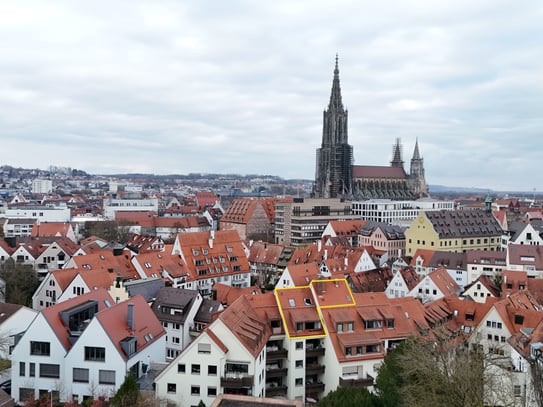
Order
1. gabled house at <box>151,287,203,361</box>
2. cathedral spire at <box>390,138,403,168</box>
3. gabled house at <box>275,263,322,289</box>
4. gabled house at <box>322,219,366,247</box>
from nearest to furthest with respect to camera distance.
→ gabled house at <box>151,287,203,361</box>
gabled house at <box>275,263,322,289</box>
gabled house at <box>322,219,366,247</box>
cathedral spire at <box>390,138,403,168</box>

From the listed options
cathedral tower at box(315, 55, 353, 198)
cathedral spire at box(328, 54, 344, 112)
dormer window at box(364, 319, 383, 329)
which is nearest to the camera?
dormer window at box(364, 319, 383, 329)

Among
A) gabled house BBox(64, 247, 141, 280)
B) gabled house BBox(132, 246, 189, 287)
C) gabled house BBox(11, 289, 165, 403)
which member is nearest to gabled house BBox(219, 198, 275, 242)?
gabled house BBox(132, 246, 189, 287)

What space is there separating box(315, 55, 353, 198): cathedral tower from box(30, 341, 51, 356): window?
122631mm

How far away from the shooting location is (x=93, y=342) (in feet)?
106

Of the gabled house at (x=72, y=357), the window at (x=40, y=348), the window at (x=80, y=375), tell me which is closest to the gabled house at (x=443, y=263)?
the gabled house at (x=72, y=357)

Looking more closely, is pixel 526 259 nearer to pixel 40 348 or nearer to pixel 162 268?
pixel 162 268

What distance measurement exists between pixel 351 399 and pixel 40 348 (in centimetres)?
1759

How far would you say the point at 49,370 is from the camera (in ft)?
108

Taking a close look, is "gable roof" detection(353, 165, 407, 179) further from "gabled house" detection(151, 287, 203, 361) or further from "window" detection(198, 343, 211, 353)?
"window" detection(198, 343, 211, 353)

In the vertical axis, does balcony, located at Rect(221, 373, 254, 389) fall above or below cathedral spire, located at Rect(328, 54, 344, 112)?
below

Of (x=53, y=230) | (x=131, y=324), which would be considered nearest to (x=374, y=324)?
(x=131, y=324)

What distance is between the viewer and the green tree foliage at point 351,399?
2539cm

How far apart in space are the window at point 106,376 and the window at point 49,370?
2.40 m

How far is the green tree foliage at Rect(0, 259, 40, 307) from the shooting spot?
55.4 meters
